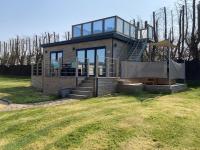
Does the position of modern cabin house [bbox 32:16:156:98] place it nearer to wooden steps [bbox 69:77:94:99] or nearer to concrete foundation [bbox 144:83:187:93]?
wooden steps [bbox 69:77:94:99]

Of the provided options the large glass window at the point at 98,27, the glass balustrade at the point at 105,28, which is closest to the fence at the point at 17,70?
the glass balustrade at the point at 105,28

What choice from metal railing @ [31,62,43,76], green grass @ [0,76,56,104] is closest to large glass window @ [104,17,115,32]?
metal railing @ [31,62,43,76]

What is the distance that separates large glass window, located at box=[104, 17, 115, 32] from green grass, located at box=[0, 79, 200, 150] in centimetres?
1187

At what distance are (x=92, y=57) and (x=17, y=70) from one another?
2223 centimetres

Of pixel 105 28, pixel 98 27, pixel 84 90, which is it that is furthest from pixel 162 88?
pixel 98 27

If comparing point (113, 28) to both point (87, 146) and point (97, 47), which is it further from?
point (87, 146)

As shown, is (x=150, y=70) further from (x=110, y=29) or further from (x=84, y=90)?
(x=84, y=90)

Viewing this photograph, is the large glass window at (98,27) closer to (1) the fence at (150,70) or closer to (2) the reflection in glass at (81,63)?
(2) the reflection in glass at (81,63)

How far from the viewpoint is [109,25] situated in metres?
20.9

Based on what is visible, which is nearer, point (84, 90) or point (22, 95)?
point (84, 90)

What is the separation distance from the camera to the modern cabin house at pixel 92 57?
49.2 ft

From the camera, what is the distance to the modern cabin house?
49.2 ft

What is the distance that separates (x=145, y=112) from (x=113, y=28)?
1260 centimetres

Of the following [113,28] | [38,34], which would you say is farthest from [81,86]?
[38,34]
